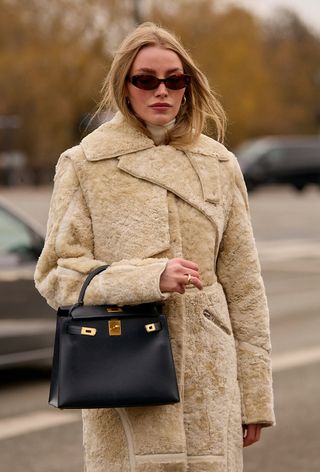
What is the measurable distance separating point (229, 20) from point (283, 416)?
57166 millimetres

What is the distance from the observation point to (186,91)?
3.32 meters

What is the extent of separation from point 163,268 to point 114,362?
0.85ft

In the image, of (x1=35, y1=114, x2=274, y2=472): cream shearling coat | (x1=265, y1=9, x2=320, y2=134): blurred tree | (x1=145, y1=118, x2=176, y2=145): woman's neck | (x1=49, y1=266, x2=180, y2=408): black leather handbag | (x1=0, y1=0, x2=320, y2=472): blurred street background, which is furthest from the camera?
(x1=265, y1=9, x2=320, y2=134): blurred tree

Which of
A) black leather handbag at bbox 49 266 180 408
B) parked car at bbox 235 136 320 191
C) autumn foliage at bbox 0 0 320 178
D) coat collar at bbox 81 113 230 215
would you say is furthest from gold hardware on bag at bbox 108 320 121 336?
autumn foliage at bbox 0 0 320 178

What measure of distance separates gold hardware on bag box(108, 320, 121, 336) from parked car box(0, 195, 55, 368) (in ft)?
16.9

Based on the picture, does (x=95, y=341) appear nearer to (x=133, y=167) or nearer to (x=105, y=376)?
(x=105, y=376)

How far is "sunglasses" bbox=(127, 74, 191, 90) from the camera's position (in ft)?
10.5

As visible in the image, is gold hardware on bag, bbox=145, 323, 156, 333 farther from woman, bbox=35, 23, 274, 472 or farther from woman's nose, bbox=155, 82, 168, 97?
woman's nose, bbox=155, 82, 168, 97

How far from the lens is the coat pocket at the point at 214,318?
3.21m

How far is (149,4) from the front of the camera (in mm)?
57625

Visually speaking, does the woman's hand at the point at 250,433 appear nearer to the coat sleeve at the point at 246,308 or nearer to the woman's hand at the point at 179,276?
the coat sleeve at the point at 246,308

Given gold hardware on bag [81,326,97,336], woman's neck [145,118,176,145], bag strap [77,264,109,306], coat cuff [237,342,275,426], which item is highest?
woman's neck [145,118,176,145]

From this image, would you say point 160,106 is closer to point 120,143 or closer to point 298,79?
point 120,143

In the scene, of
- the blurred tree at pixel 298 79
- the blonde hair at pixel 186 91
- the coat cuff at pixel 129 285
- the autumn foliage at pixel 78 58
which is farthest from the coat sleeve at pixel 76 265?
the blurred tree at pixel 298 79
